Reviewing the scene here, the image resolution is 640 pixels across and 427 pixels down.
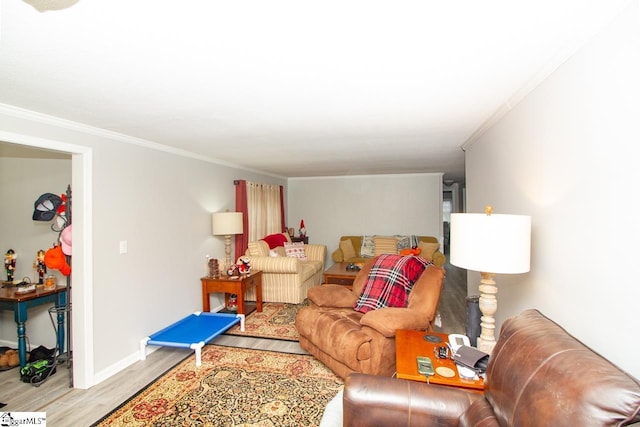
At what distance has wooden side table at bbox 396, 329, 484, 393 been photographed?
1.53 meters

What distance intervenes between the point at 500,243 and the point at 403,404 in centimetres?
92

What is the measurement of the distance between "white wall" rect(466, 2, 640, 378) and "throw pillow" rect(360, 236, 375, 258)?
4221 mm

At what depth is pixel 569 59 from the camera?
1.41 meters

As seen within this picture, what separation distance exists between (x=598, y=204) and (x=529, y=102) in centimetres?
90

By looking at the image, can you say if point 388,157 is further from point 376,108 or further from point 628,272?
point 628,272

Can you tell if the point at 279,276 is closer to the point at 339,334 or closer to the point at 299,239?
the point at 299,239

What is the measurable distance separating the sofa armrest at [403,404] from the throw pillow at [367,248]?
4.83 metres

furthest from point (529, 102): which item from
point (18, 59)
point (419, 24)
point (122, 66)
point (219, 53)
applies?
point (18, 59)

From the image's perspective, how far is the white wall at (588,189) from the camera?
1.07 meters

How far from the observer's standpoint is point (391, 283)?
9.24ft

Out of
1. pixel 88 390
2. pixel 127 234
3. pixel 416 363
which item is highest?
pixel 127 234

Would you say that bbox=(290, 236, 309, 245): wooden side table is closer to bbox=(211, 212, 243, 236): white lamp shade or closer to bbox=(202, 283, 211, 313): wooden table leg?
bbox=(211, 212, 243, 236): white lamp shade

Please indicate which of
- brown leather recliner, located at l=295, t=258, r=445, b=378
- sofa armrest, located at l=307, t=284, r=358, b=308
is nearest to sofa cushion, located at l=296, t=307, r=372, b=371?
brown leather recliner, located at l=295, t=258, r=445, b=378

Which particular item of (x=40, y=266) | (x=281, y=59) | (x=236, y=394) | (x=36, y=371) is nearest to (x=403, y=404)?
(x=236, y=394)
